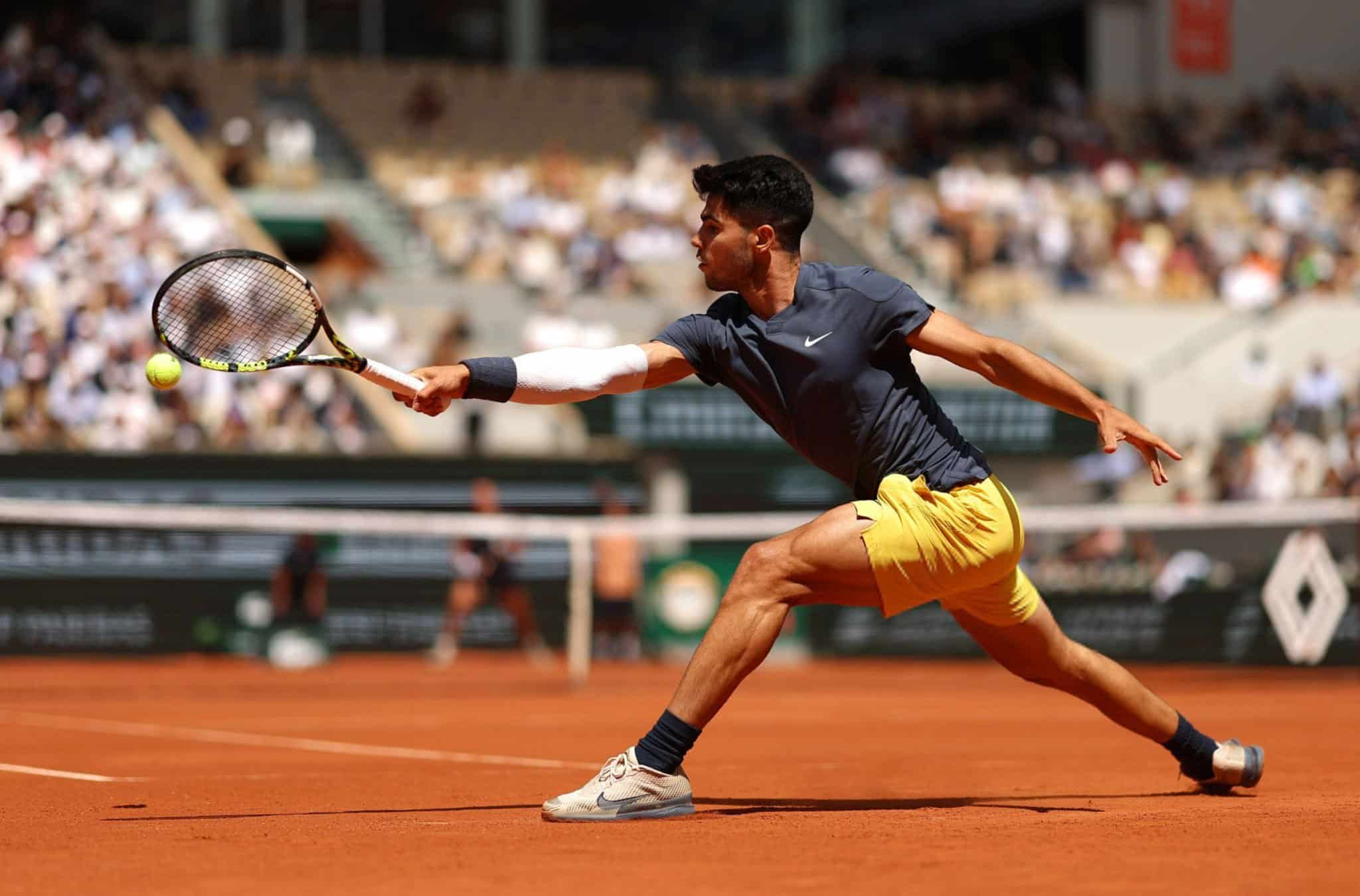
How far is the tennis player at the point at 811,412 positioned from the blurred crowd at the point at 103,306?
12771 mm

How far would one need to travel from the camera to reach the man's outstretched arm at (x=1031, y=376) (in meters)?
6.12

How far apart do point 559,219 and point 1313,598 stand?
12.3 meters

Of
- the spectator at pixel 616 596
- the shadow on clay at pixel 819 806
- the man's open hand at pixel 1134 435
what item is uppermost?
the man's open hand at pixel 1134 435

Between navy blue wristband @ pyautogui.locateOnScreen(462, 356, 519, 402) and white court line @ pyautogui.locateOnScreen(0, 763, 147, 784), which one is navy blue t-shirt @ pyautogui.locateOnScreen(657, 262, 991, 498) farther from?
white court line @ pyautogui.locateOnScreen(0, 763, 147, 784)

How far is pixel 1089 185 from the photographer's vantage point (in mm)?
29109

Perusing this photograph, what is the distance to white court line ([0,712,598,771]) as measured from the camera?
30.4 feet

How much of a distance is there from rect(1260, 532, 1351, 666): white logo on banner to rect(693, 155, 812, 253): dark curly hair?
421 inches

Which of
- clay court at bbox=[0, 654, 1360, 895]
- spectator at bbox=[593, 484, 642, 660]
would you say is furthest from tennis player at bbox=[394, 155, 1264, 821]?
spectator at bbox=[593, 484, 642, 660]

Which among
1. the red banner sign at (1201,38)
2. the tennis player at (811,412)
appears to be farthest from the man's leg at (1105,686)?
the red banner sign at (1201,38)

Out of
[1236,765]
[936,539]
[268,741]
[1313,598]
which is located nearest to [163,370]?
[936,539]

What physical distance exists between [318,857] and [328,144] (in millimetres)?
23881

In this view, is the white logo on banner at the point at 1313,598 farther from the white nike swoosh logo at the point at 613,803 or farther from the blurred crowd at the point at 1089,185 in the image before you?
the white nike swoosh logo at the point at 613,803

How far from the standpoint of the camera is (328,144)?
28.3 meters

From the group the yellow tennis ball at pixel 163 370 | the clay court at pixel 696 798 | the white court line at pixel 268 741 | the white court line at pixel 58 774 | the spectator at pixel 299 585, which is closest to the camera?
the clay court at pixel 696 798
